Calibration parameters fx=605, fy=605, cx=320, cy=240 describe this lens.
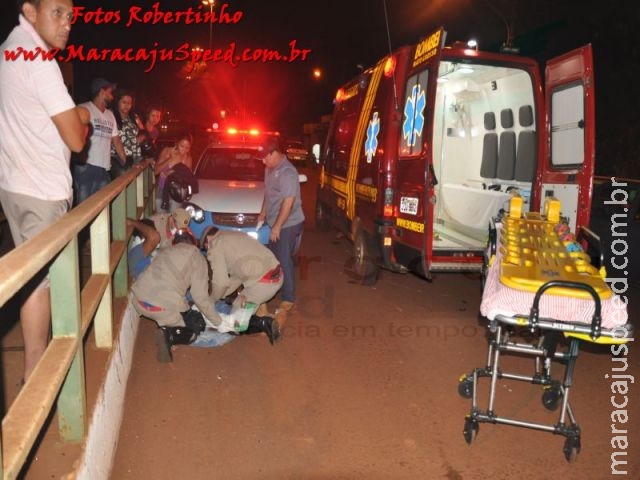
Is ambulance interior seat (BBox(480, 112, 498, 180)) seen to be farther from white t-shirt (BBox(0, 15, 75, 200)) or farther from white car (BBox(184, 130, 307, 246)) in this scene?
white t-shirt (BBox(0, 15, 75, 200))

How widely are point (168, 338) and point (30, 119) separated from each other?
7.26ft

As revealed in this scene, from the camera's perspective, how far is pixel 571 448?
11.5 feet

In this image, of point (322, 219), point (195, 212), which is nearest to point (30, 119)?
point (195, 212)

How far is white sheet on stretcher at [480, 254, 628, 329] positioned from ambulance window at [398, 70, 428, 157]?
2679 millimetres

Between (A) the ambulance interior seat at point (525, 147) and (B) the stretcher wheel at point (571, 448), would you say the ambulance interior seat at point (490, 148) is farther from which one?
(B) the stretcher wheel at point (571, 448)

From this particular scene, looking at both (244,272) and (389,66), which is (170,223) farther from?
(389,66)

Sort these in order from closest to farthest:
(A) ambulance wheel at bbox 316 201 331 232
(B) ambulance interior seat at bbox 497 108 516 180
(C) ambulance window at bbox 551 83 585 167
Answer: (C) ambulance window at bbox 551 83 585 167 < (B) ambulance interior seat at bbox 497 108 516 180 < (A) ambulance wheel at bbox 316 201 331 232

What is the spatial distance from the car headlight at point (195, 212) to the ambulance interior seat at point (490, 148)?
12.7ft

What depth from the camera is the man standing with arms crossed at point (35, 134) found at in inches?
116

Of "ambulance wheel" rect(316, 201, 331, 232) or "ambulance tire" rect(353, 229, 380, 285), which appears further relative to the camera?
"ambulance wheel" rect(316, 201, 331, 232)

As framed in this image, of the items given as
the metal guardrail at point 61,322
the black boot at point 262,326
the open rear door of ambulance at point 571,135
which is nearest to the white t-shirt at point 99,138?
→ the metal guardrail at point 61,322

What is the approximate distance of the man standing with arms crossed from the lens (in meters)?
2.95

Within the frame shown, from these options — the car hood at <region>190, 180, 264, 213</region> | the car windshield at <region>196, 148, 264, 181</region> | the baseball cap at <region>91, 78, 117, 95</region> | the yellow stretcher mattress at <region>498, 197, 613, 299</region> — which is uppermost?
the baseball cap at <region>91, 78, 117, 95</region>

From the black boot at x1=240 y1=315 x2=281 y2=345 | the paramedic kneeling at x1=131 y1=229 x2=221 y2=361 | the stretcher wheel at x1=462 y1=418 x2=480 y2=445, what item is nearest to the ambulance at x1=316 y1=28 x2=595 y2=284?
the black boot at x1=240 y1=315 x2=281 y2=345
